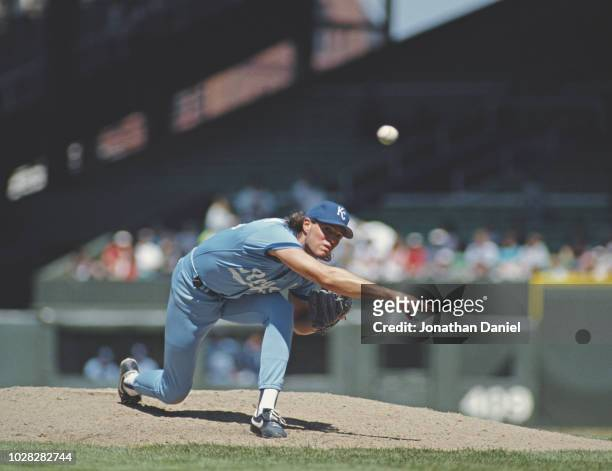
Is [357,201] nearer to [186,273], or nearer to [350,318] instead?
[350,318]

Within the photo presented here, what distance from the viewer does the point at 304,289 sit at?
25.6 feet

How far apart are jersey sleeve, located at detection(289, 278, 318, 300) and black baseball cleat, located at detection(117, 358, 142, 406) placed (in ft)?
4.67

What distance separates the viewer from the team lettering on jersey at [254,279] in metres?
7.44

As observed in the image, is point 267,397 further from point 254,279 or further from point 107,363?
point 107,363

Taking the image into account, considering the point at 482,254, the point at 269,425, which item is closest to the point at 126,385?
the point at 269,425

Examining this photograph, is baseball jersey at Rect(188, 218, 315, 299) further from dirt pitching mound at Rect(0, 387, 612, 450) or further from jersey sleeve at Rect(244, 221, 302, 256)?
dirt pitching mound at Rect(0, 387, 612, 450)

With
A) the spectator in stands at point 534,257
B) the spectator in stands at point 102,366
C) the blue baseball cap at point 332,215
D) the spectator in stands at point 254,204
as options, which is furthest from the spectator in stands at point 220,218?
the blue baseball cap at point 332,215

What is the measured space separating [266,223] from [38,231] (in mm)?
14481

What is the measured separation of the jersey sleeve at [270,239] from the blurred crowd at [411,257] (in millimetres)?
6695

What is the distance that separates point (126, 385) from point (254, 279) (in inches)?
60.4

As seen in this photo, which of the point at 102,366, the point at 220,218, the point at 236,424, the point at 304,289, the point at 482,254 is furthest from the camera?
the point at 220,218

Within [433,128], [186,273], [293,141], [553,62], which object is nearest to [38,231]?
[293,141]

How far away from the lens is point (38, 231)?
21.2 meters

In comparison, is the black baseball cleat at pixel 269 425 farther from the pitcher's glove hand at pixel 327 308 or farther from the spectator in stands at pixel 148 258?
the spectator in stands at pixel 148 258
